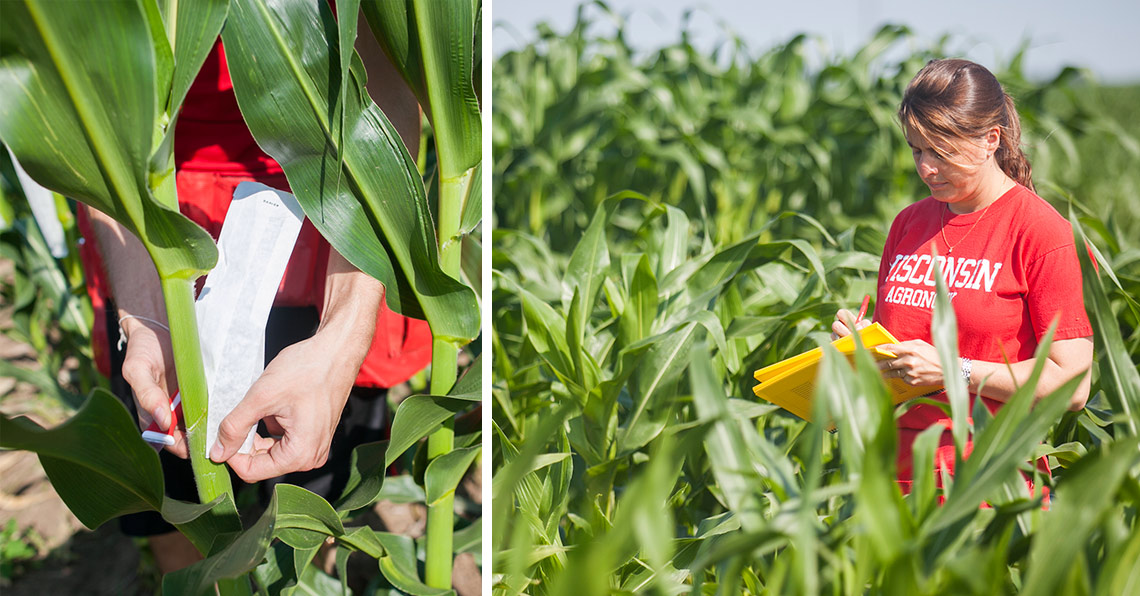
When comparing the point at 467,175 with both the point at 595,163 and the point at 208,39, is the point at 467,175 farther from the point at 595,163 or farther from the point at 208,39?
the point at 595,163

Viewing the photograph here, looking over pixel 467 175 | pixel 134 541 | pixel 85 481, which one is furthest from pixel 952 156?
pixel 134 541

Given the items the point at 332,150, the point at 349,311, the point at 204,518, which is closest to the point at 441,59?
the point at 332,150

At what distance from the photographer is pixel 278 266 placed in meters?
0.81

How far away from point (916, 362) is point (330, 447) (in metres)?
0.81

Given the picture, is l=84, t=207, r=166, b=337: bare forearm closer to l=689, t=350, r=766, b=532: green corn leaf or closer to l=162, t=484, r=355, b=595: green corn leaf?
l=162, t=484, r=355, b=595: green corn leaf

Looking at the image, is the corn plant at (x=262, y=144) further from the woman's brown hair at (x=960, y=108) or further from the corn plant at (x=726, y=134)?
the corn plant at (x=726, y=134)

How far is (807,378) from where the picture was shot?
822 millimetres

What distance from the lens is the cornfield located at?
23.1 inches

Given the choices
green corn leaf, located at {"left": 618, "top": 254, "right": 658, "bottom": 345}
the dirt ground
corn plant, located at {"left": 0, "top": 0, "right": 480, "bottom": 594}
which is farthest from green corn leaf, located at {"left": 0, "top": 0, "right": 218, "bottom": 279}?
the dirt ground

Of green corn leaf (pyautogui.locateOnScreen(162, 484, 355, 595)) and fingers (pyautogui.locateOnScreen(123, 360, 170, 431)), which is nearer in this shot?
green corn leaf (pyautogui.locateOnScreen(162, 484, 355, 595))

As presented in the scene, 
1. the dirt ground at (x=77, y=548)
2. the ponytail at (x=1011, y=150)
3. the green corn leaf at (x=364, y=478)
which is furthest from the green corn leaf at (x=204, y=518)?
the ponytail at (x=1011, y=150)

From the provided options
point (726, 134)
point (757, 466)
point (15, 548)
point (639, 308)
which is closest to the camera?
point (757, 466)

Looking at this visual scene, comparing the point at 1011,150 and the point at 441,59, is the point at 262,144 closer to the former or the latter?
the point at 441,59

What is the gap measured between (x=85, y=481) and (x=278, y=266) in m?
0.28
